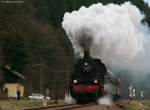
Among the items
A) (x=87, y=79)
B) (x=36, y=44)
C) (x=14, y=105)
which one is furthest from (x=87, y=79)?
(x=36, y=44)

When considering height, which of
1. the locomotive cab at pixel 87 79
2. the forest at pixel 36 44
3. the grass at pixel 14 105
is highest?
the forest at pixel 36 44

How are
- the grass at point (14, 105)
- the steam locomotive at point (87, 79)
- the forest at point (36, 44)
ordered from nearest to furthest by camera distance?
the grass at point (14, 105), the steam locomotive at point (87, 79), the forest at point (36, 44)

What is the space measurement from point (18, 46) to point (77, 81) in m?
49.7

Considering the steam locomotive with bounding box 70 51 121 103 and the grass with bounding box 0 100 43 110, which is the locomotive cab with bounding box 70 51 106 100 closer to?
the steam locomotive with bounding box 70 51 121 103

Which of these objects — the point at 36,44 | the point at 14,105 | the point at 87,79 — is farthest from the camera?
the point at 36,44

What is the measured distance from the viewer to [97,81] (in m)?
54.6

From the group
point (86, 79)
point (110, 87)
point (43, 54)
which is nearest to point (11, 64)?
point (43, 54)

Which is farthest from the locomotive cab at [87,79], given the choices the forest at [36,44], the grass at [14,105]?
the forest at [36,44]

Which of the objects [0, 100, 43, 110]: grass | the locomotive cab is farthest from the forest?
the locomotive cab

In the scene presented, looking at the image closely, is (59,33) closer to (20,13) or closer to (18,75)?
(20,13)

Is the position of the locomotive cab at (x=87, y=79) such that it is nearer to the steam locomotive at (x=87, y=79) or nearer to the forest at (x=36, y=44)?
the steam locomotive at (x=87, y=79)

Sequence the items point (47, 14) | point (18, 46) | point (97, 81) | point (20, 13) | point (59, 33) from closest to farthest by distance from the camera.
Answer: point (97, 81) → point (18, 46) → point (20, 13) → point (59, 33) → point (47, 14)

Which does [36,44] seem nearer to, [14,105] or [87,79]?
[87,79]

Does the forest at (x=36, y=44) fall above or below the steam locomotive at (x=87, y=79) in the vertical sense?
above
